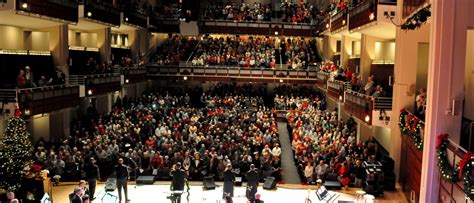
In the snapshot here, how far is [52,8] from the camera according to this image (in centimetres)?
1958

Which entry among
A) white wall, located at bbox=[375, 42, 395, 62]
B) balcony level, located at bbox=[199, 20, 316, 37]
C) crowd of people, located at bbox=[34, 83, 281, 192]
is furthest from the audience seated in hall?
balcony level, located at bbox=[199, 20, 316, 37]

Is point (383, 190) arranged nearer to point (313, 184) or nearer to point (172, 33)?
point (313, 184)

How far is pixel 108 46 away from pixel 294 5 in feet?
54.6

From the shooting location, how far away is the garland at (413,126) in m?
12.6

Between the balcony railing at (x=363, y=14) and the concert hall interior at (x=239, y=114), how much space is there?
0.08m

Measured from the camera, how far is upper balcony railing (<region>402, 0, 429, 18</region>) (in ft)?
45.0

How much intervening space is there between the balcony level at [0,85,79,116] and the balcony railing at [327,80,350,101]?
38.6ft

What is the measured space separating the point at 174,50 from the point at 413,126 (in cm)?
2685

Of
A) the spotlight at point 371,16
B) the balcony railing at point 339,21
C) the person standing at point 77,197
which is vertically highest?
the balcony railing at point 339,21

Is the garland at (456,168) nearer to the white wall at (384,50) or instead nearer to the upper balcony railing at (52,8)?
the white wall at (384,50)

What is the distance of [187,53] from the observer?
37.8 m

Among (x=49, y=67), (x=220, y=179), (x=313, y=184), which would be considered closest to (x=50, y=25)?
(x=49, y=67)

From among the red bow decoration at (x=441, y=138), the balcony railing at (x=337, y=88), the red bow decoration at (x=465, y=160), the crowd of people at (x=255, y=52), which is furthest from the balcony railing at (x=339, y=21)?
the red bow decoration at (x=465, y=160)

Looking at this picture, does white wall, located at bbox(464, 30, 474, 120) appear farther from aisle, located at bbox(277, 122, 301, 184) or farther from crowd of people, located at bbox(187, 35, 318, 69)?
crowd of people, located at bbox(187, 35, 318, 69)
